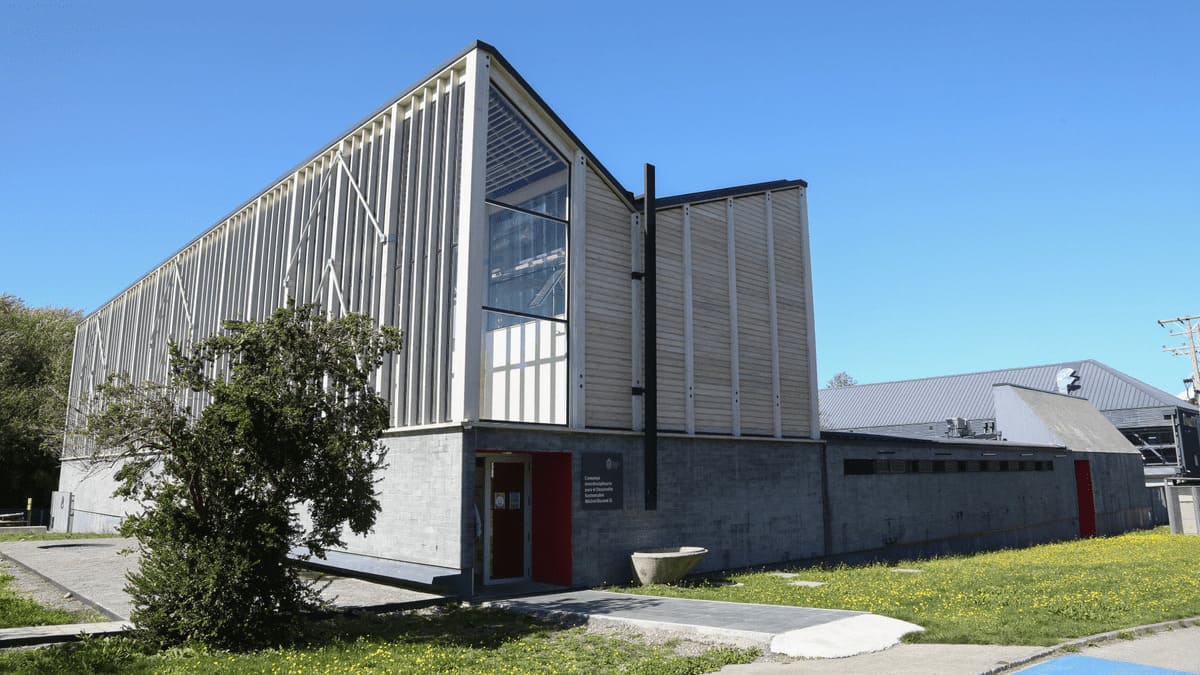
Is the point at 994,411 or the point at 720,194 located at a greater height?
the point at 720,194

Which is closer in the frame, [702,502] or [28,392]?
[702,502]

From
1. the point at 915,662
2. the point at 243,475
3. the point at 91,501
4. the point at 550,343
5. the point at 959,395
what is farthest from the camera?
the point at 959,395

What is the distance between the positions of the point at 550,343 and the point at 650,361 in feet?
8.66

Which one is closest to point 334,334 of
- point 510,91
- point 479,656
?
point 479,656

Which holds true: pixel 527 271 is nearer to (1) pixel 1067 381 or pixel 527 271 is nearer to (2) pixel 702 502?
(2) pixel 702 502

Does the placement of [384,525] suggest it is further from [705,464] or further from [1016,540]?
[1016,540]

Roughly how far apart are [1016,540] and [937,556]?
24.2 ft

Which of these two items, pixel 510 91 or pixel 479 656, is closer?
pixel 479 656

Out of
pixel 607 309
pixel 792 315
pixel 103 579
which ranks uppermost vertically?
pixel 792 315

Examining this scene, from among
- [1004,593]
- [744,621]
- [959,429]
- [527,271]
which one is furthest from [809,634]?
[959,429]

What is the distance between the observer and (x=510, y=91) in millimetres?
18594

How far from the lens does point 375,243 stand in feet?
66.4

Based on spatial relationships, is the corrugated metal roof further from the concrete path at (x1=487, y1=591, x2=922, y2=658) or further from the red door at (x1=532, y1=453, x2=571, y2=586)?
the concrete path at (x1=487, y1=591, x2=922, y2=658)

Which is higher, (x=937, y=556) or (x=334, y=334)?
(x=334, y=334)
